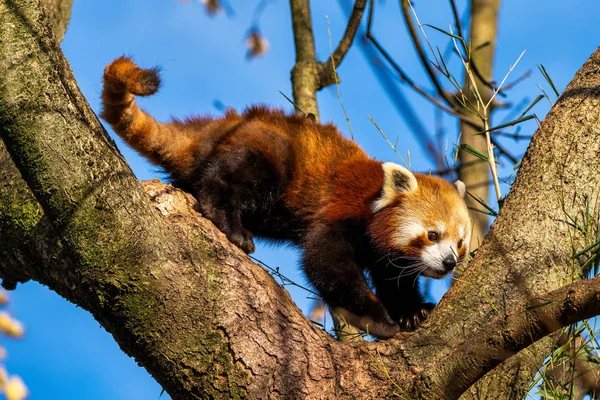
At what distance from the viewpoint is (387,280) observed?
173 inches

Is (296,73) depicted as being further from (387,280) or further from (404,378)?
(404,378)

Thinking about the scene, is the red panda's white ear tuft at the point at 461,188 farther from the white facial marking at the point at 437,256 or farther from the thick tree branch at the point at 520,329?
the thick tree branch at the point at 520,329

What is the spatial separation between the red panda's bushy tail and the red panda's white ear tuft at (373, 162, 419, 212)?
1347mm

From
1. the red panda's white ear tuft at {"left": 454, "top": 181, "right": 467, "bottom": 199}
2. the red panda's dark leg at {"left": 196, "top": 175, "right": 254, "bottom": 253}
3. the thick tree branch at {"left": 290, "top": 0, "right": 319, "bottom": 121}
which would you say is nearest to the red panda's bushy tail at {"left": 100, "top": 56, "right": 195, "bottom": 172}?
the red panda's dark leg at {"left": 196, "top": 175, "right": 254, "bottom": 253}

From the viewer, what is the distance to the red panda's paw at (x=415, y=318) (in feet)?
12.7

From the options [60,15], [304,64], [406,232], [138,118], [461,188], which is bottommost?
[138,118]

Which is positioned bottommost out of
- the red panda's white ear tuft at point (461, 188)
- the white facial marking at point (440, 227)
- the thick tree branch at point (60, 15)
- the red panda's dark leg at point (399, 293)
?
the red panda's dark leg at point (399, 293)

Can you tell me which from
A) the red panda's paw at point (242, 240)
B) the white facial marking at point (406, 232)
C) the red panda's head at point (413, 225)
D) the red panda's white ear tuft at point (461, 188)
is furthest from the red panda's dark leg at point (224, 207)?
the red panda's white ear tuft at point (461, 188)

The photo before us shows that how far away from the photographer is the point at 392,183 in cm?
436

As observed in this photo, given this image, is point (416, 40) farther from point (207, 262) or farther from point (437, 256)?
point (207, 262)

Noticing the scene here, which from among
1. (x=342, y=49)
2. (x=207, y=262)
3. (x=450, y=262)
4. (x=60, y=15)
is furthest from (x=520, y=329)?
(x=60, y=15)

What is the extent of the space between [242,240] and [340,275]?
72 cm

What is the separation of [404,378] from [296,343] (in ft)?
1.58

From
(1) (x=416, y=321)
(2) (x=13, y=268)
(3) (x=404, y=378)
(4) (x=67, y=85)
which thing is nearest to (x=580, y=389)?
(3) (x=404, y=378)
